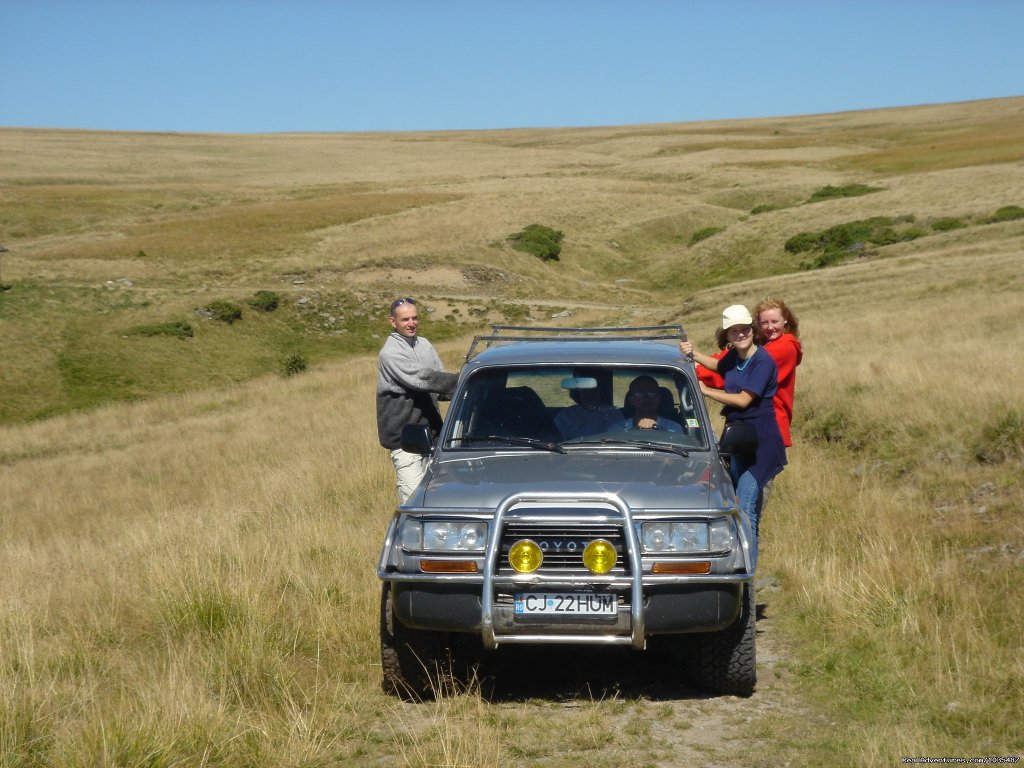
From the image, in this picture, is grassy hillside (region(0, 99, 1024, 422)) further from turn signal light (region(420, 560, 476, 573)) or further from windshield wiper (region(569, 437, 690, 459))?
turn signal light (region(420, 560, 476, 573))

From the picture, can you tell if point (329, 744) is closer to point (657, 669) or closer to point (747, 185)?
point (657, 669)

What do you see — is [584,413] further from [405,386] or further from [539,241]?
[539,241]

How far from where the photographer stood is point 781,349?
23.2 ft

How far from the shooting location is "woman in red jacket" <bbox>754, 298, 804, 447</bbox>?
704 cm

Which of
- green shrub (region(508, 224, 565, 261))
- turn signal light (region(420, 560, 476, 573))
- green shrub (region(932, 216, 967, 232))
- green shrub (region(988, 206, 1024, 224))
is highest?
turn signal light (region(420, 560, 476, 573))

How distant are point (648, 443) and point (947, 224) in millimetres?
44147

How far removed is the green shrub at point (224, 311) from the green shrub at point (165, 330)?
5.74 feet

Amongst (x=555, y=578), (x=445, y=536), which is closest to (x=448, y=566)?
(x=445, y=536)

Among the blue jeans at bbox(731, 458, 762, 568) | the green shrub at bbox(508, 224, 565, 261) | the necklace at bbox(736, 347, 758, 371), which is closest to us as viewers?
the blue jeans at bbox(731, 458, 762, 568)

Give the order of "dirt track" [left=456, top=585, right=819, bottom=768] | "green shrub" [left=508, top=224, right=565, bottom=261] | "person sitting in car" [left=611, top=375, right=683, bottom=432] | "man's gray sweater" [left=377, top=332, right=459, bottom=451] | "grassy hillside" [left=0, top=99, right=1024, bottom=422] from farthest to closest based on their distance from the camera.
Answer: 1. "green shrub" [left=508, top=224, right=565, bottom=261]
2. "grassy hillside" [left=0, top=99, right=1024, bottom=422]
3. "man's gray sweater" [left=377, top=332, right=459, bottom=451]
4. "person sitting in car" [left=611, top=375, right=683, bottom=432]
5. "dirt track" [left=456, top=585, right=819, bottom=768]

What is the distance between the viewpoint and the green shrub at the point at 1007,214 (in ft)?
141

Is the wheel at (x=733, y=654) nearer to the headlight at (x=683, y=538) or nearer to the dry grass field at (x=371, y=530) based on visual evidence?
the dry grass field at (x=371, y=530)

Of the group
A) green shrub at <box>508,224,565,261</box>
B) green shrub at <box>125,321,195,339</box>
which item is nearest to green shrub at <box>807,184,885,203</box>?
green shrub at <box>508,224,565,261</box>

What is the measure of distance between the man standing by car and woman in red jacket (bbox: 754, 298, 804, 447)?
7.04 ft
